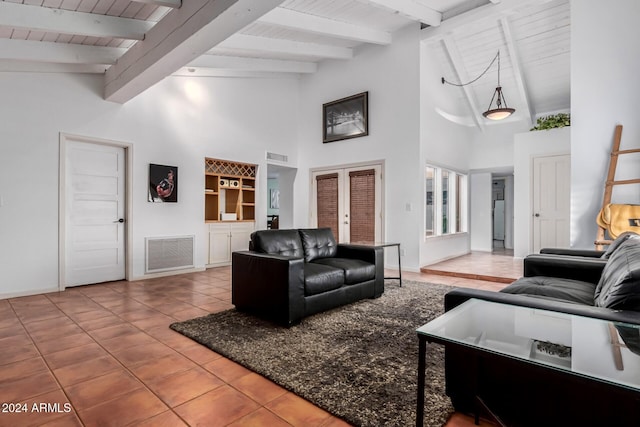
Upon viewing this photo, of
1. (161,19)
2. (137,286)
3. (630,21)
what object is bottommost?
(137,286)

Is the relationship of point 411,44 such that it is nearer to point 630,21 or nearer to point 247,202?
point 630,21

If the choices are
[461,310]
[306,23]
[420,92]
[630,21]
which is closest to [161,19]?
[306,23]

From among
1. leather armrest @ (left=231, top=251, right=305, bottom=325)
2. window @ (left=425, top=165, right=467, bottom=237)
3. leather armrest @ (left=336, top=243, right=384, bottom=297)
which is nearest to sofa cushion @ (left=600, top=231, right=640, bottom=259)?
leather armrest @ (left=336, top=243, right=384, bottom=297)

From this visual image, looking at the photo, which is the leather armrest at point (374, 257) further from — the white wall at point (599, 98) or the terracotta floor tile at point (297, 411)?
the white wall at point (599, 98)

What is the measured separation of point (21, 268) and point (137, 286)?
1.28 m

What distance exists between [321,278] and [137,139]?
3.78m

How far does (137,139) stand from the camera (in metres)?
4.98

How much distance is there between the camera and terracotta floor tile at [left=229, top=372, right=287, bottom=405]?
1798 mm

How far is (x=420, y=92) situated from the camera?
5.54m

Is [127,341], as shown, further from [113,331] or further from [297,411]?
[297,411]

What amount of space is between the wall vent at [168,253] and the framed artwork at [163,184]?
64 cm

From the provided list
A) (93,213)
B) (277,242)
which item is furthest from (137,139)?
(277,242)

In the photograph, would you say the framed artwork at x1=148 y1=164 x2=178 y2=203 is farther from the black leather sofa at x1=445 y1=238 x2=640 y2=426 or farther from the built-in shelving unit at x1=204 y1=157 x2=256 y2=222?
the black leather sofa at x1=445 y1=238 x2=640 y2=426

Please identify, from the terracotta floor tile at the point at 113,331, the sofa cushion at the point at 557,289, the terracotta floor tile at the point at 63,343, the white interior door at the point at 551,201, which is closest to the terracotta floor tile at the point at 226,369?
the terracotta floor tile at the point at 113,331
